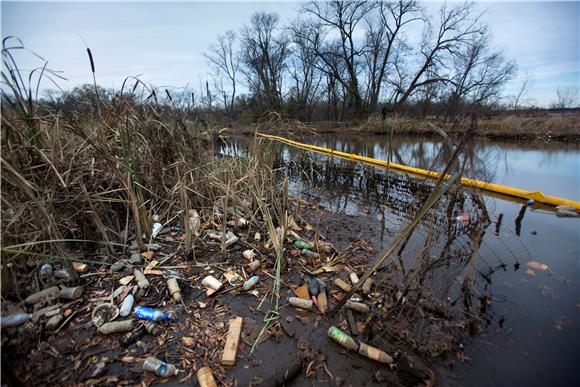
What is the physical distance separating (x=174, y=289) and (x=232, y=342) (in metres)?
0.55

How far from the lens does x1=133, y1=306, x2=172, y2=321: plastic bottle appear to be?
1.38 m

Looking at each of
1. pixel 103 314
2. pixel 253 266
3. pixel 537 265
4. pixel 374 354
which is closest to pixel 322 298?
pixel 374 354

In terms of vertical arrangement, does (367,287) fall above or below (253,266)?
below

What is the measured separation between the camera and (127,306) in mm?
1414

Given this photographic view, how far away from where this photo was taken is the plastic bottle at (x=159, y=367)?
3.72ft

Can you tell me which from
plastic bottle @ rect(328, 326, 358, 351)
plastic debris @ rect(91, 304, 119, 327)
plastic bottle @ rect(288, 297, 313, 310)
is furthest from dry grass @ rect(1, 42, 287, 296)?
plastic bottle @ rect(328, 326, 358, 351)

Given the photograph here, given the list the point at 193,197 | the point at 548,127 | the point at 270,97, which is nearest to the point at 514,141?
the point at 548,127

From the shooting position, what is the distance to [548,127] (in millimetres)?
11133

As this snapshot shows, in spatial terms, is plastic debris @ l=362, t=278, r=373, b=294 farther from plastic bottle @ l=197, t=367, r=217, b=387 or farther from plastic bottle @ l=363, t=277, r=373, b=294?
plastic bottle @ l=197, t=367, r=217, b=387

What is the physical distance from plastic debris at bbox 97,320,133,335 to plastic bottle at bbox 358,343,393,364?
1.29 m

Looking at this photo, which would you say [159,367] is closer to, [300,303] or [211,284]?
[211,284]

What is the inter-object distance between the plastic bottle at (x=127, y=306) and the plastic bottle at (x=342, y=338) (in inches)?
46.9

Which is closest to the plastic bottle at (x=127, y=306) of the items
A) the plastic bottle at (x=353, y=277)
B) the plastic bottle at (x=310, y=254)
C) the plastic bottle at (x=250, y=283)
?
the plastic bottle at (x=250, y=283)

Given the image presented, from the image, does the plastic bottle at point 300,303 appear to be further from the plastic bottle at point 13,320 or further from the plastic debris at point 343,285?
the plastic bottle at point 13,320
